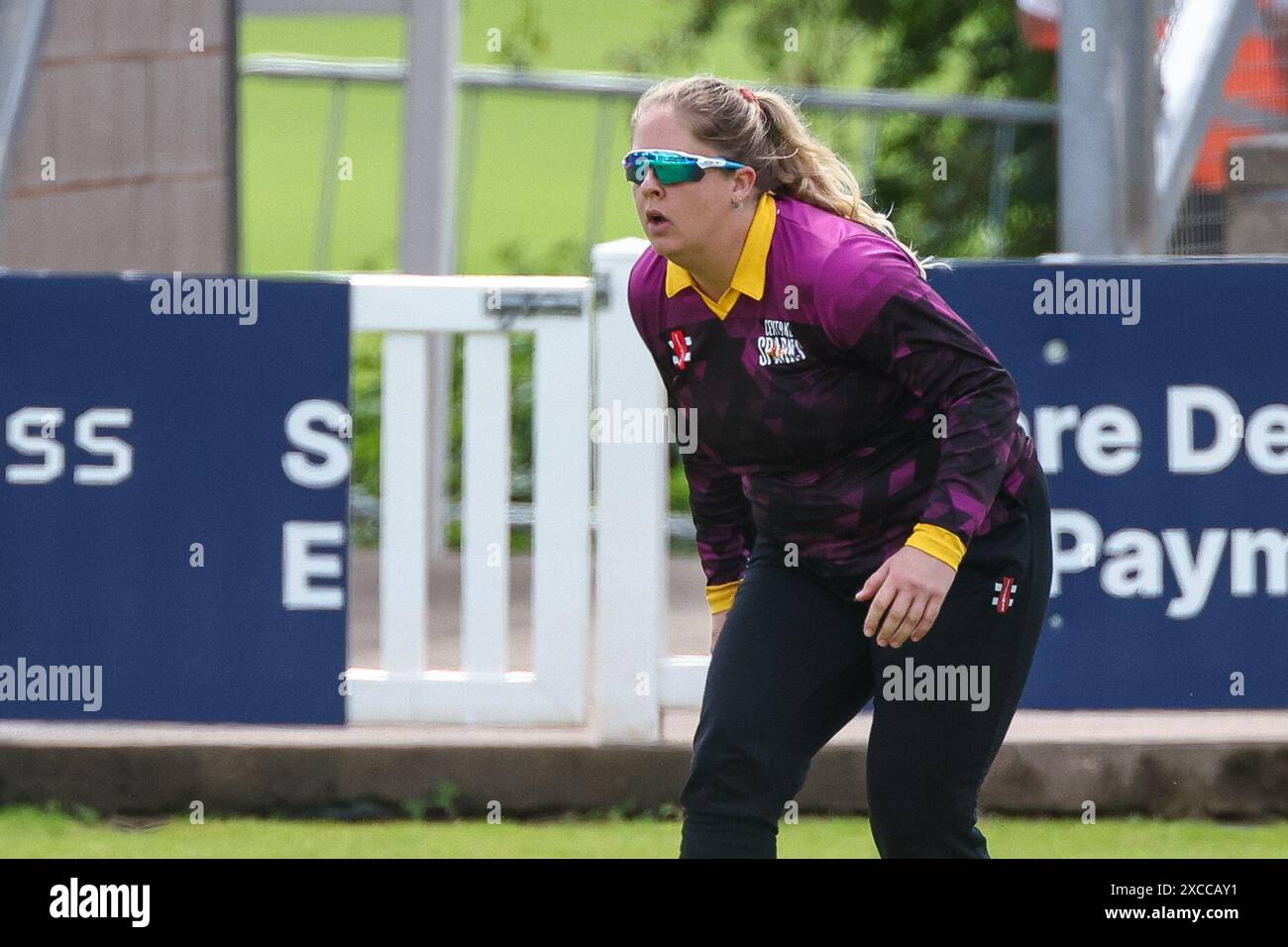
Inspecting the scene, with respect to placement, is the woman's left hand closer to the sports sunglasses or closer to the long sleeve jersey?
the long sleeve jersey

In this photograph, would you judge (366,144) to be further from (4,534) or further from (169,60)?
(4,534)

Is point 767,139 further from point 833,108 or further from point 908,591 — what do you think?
point 833,108

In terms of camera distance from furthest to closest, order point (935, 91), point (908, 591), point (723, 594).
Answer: point (935, 91) < point (723, 594) < point (908, 591)

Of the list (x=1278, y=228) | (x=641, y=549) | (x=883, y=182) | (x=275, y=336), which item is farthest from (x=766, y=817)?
(x=883, y=182)

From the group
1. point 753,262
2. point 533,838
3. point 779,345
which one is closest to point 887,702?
point 779,345

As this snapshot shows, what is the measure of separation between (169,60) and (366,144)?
26990 millimetres

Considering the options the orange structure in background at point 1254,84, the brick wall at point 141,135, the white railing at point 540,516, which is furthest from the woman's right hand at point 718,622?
the orange structure in background at point 1254,84

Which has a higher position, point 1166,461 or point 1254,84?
point 1254,84

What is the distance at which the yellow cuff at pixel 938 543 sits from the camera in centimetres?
313

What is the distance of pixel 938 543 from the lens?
3.13m

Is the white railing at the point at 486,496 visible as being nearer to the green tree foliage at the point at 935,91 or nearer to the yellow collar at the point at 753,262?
the yellow collar at the point at 753,262

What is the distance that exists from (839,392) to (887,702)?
516 millimetres

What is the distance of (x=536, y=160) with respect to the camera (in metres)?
35.0

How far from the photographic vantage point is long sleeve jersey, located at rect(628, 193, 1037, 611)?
10.4 feet
